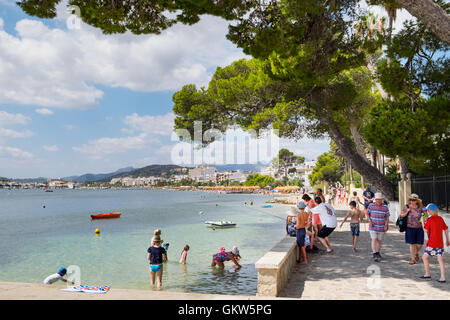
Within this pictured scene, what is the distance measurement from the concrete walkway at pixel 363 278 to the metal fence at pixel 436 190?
202 cm

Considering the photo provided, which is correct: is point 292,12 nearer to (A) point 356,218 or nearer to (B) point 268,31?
(B) point 268,31

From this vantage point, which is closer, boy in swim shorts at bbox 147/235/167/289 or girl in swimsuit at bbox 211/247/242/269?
boy in swim shorts at bbox 147/235/167/289

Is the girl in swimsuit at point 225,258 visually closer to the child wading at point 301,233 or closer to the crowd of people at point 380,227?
the crowd of people at point 380,227

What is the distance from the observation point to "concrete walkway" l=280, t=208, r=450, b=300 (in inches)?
250

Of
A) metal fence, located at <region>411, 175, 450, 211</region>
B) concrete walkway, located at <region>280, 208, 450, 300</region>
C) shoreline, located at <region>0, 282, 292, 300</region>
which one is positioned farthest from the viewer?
metal fence, located at <region>411, 175, 450, 211</region>

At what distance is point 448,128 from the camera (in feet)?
A: 41.8

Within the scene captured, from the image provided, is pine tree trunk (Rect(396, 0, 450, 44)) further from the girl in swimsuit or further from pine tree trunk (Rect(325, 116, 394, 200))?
the girl in swimsuit

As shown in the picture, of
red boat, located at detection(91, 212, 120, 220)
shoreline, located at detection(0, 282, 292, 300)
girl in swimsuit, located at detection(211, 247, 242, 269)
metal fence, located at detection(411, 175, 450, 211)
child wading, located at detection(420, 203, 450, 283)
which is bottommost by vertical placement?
red boat, located at detection(91, 212, 120, 220)

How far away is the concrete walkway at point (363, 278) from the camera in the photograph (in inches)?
250

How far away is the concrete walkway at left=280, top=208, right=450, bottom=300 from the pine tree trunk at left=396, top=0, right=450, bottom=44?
5.68m

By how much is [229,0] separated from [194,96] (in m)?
13.3

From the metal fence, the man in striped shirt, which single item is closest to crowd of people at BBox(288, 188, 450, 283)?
the man in striped shirt

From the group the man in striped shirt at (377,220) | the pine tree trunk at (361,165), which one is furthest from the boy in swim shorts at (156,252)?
the pine tree trunk at (361,165)
